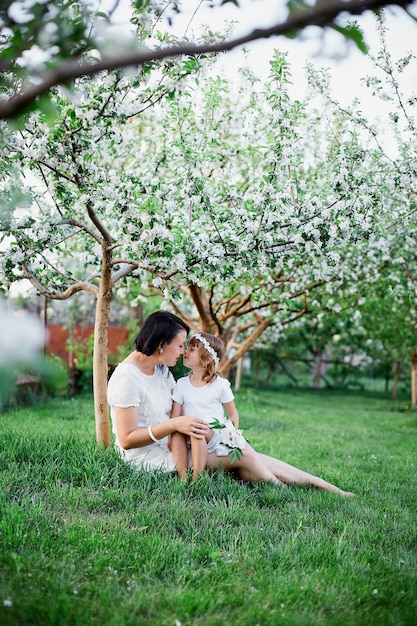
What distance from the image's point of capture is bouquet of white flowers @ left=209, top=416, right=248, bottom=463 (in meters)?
4.82

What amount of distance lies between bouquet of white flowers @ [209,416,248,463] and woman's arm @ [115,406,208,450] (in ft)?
0.50

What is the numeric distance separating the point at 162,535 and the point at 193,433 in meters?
1.02

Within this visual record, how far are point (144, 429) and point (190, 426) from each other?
367mm

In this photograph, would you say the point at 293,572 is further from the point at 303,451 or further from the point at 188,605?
the point at 303,451

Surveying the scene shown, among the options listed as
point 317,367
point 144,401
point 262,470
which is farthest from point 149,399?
point 317,367

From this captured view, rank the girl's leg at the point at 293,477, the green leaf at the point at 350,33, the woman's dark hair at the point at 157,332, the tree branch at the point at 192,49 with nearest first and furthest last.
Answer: the tree branch at the point at 192,49, the green leaf at the point at 350,33, the woman's dark hair at the point at 157,332, the girl's leg at the point at 293,477

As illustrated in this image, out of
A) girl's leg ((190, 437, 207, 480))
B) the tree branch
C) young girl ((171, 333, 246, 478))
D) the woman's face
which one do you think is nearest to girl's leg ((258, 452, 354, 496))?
young girl ((171, 333, 246, 478))

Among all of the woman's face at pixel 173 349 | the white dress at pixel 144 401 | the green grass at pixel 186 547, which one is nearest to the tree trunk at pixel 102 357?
the green grass at pixel 186 547

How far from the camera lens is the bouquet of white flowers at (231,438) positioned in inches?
190

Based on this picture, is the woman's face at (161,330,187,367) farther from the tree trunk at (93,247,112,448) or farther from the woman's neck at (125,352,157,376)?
the tree trunk at (93,247,112,448)

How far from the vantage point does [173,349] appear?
16.1 feet

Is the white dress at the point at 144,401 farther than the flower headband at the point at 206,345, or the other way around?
the flower headband at the point at 206,345

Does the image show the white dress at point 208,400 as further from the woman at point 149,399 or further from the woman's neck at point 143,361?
the woman's neck at point 143,361

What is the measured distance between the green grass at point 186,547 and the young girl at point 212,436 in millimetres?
148
